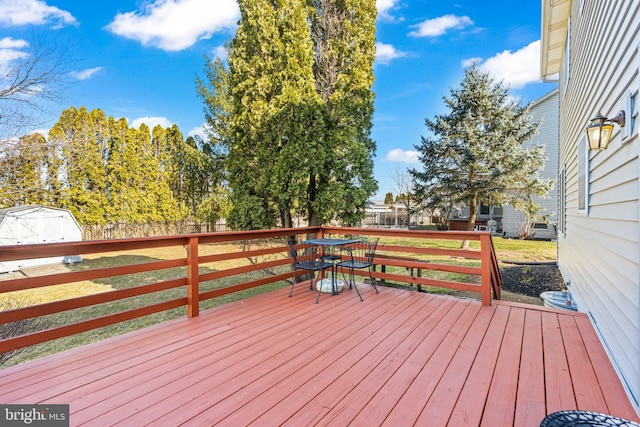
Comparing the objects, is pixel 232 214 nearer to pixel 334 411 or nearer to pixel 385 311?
pixel 385 311

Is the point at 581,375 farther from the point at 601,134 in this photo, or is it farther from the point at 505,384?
the point at 601,134

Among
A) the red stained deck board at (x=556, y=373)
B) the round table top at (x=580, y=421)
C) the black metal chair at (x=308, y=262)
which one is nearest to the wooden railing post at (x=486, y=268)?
the red stained deck board at (x=556, y=373)

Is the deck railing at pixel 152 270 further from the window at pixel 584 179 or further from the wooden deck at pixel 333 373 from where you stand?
the window at pixel 584 179

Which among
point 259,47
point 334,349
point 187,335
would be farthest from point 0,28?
point 334,349

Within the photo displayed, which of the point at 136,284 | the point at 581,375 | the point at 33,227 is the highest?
the point at 33,227

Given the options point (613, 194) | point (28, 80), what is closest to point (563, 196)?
point (613, 194)

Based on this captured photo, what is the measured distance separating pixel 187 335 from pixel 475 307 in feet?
10.7

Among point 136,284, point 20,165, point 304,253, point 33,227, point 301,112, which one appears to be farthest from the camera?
point 33,227

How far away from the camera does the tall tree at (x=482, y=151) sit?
11031mm

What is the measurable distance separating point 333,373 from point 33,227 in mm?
9892

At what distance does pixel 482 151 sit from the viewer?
1105 cm

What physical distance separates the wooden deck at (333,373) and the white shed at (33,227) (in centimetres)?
657

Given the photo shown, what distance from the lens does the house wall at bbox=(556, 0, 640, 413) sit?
188 cm

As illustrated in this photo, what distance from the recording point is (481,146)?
36.6 feet
